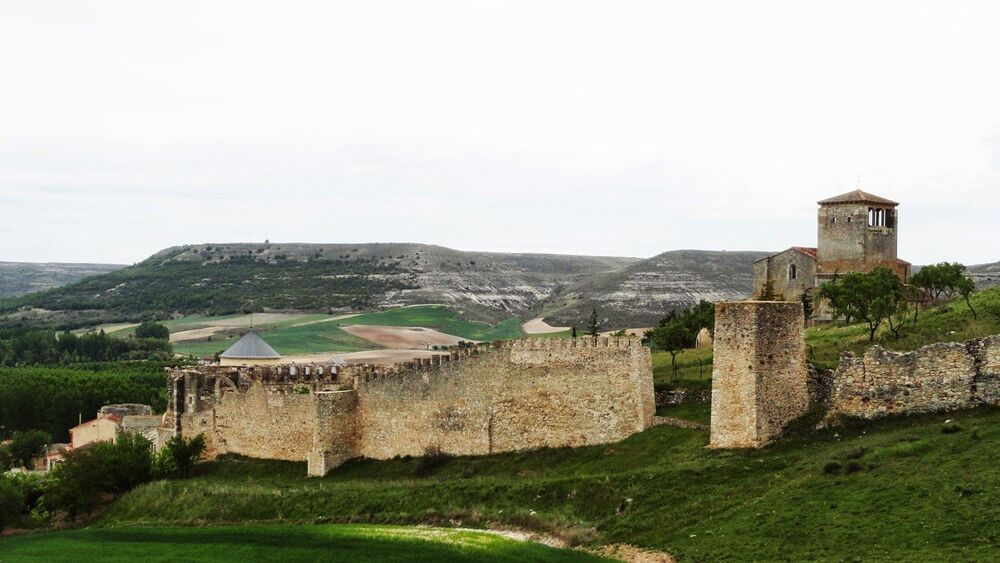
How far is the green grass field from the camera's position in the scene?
26594mm

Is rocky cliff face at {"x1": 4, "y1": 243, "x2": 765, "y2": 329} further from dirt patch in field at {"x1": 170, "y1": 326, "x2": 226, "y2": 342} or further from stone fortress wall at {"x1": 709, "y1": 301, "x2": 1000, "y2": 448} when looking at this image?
stone fortress wall at {"x1": 709, "y1": 301, "x2": 1000, "y2": 448}

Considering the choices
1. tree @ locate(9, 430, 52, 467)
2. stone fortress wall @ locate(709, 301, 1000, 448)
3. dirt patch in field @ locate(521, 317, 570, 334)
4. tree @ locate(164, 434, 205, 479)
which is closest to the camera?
stone fortress wall @ locate(709, 301, 1000, 448)

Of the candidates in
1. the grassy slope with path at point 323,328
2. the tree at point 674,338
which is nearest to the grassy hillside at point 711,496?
the tree at point 674,338

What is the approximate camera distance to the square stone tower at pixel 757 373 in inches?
1176

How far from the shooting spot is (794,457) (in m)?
27.8

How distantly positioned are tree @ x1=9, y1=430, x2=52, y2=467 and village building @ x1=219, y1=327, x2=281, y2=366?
1356cm

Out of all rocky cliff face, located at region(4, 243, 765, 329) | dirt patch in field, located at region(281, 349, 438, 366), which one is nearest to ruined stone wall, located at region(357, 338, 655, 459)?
dirt patch in field, located at region(281, 349, 438, 366)

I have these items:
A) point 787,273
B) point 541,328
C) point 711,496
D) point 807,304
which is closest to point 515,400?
A: point 711,496

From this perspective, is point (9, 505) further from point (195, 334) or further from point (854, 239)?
point (195, 334)

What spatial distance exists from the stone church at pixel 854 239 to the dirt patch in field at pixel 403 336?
36.5 metres

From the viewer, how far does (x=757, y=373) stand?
29.9m

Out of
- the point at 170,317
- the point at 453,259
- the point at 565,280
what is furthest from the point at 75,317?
the point at 565,280

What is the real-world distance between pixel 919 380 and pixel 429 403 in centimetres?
1691

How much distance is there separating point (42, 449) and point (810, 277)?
132ft
